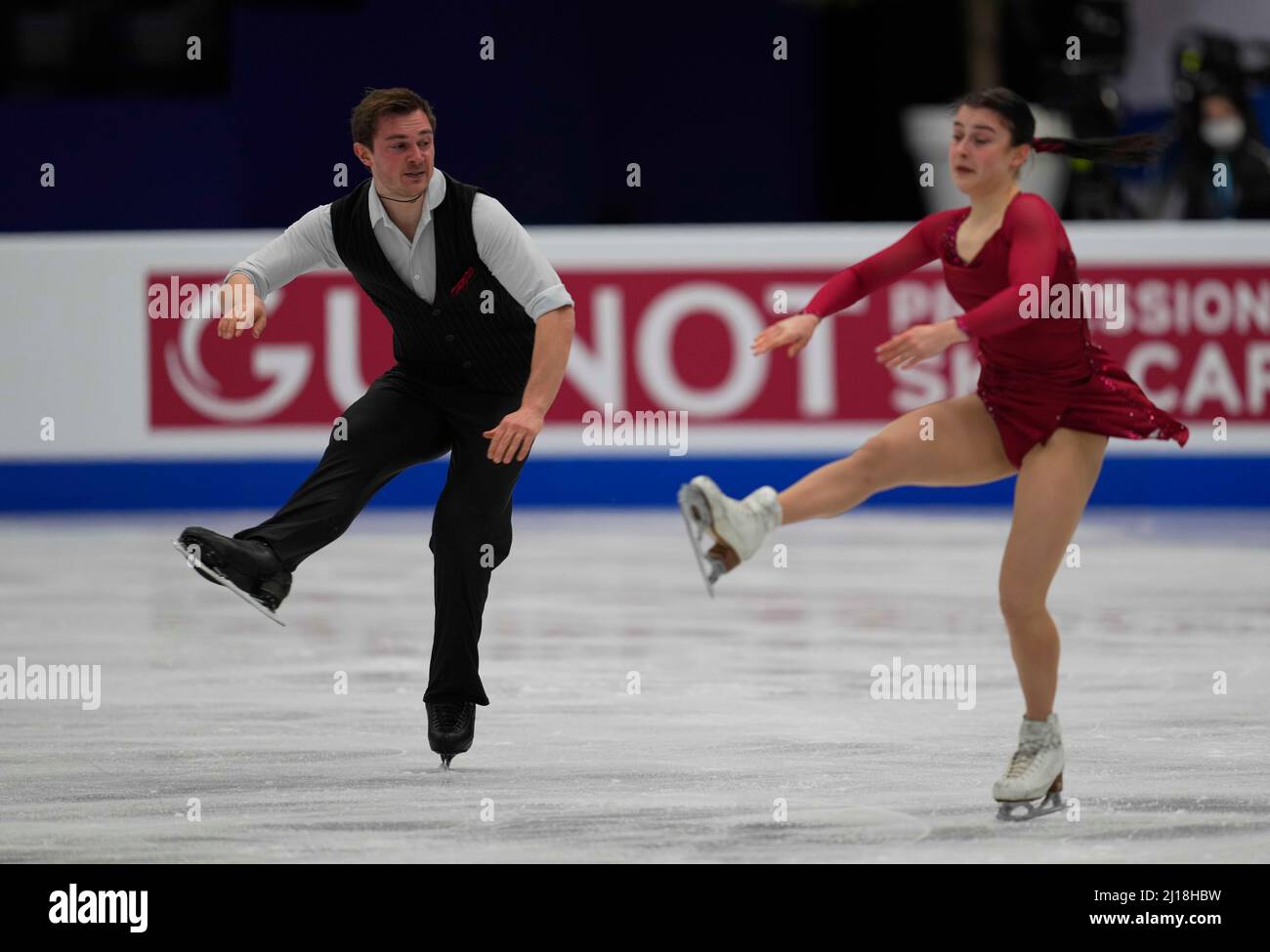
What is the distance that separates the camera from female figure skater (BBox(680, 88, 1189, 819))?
440 centimetres

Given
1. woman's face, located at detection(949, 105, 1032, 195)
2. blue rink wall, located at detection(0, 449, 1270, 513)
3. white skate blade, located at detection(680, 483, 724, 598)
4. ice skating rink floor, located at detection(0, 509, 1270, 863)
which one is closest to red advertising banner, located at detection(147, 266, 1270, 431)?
blue rink wall, located at detection(0, 449, 1270, 513)

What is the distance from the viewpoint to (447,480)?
5012 mm

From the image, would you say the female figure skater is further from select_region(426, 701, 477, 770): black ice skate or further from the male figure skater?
select_region(426, 701, 477, 770): black ice skate

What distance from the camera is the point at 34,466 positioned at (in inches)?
422

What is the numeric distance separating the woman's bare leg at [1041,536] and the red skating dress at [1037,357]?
55mm

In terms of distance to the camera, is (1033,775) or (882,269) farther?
(882,269)

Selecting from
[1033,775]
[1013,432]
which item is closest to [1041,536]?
[1013,432]

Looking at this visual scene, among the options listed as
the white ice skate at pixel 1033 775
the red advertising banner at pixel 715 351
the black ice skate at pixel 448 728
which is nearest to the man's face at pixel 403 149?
the black ice skate at pixel 448 728

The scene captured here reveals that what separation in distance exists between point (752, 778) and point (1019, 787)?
753 millimetres

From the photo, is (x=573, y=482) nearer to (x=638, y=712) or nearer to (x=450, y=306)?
(x=638, y=712)

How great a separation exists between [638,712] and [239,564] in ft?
5.47
